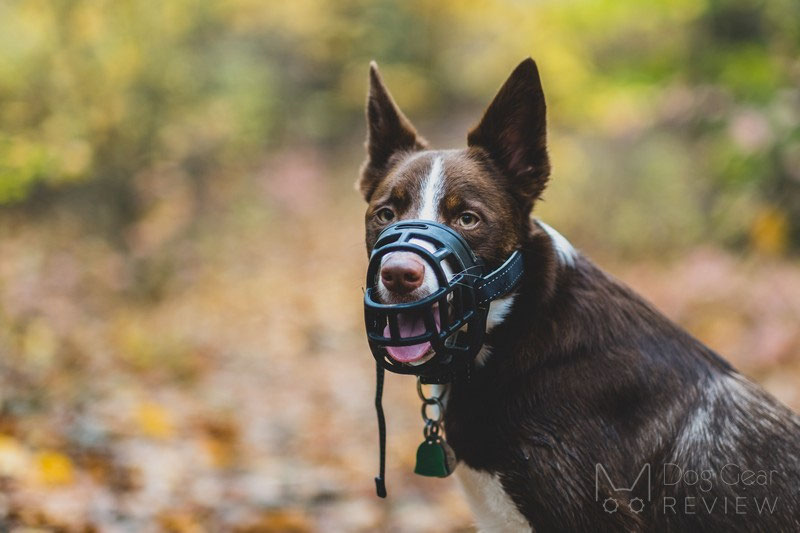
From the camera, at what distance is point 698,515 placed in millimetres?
2012

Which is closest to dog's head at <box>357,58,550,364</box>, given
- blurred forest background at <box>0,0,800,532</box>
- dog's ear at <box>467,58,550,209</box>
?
dog's ear at <box>467,58,550,209</box>

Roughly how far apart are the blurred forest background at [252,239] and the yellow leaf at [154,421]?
2 centimetres

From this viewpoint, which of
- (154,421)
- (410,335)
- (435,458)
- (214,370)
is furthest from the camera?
(214,370)

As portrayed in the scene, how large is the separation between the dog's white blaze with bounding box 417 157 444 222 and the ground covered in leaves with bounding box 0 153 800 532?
142 cm

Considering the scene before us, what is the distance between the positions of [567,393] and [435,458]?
0.50m

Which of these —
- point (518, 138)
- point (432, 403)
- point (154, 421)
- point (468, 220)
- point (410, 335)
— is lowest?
point (154, 421)

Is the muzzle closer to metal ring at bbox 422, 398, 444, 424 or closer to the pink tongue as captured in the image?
the pink tongue

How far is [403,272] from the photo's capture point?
6.38 feet

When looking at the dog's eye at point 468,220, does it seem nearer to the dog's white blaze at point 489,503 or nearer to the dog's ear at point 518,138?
the dog's ear at point 518,138

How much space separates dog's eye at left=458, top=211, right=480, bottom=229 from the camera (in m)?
2.25

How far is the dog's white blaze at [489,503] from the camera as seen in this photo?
6.95 feet

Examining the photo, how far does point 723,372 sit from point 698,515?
1.66 ft

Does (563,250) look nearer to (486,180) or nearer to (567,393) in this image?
(486,180)

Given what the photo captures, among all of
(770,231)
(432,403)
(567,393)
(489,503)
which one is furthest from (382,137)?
(770,231)
